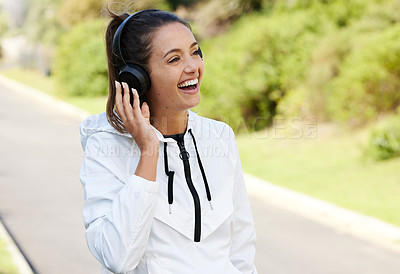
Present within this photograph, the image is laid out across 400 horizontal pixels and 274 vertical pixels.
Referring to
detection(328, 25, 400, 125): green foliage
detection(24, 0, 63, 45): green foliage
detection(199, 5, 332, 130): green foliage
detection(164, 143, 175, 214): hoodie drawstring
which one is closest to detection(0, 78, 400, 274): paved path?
detection(164, 143, 175, 214): hoodie drawstring

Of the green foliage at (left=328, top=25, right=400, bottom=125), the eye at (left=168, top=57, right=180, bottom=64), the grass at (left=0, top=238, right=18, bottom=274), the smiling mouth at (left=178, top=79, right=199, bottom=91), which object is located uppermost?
the eye at (left=168, top=57, right=180, bottom=64)

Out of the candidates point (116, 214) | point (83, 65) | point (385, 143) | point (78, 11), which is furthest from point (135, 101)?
point (78, 11)

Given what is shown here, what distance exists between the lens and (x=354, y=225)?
22.0ft

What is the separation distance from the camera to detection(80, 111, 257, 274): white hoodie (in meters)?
1.61

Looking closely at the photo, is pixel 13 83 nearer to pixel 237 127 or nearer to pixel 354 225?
pixel 237 127

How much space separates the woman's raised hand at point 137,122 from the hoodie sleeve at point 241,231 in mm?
410

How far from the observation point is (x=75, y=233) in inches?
249

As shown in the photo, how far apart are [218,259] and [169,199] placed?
0.26 meters

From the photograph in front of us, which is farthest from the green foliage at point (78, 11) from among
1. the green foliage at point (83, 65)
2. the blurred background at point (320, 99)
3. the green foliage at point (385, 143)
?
the green foliage at point (385, 143)

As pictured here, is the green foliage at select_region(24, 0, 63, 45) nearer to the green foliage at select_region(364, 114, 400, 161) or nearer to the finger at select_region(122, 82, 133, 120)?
the green foliage at select_region(364, 114, 400, 161)

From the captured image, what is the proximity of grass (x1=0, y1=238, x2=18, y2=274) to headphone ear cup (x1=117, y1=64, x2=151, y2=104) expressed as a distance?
3373mm

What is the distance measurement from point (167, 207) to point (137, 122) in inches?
11.6

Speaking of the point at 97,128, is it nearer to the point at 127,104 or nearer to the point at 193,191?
the point at 127,104

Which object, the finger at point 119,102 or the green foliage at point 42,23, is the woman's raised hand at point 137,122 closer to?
the finger at point 119,102
